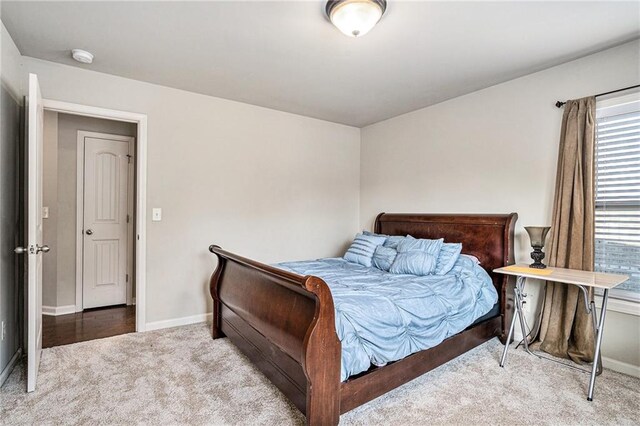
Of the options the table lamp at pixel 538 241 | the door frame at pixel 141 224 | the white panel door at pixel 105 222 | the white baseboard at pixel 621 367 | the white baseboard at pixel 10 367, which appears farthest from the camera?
the white panel door at pixel 105 222

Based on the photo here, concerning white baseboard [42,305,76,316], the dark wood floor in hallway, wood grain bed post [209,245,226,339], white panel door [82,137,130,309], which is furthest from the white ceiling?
white baseboard [42,305,76,316]

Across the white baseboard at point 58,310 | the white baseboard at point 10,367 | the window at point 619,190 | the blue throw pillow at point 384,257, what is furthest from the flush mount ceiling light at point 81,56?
the window at point 619,190

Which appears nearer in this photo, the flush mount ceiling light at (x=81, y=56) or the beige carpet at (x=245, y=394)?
the beige carpet at (x=245, y=394)

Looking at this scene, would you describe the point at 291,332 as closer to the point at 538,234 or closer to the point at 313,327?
the point at 313,327

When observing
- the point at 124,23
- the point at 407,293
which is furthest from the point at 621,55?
the point at 124,23

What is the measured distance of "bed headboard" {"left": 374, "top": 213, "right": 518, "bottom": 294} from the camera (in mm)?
3051

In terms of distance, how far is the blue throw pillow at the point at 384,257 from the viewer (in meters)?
3.29

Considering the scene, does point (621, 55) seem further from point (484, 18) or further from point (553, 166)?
point (484, 18)

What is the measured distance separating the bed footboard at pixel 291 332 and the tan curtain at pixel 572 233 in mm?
2097

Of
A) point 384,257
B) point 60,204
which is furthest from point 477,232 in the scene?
point 60,204

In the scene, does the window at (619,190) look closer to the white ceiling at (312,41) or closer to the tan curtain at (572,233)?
the tan curtain at (572,233)

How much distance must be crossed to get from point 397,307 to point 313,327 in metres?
0.76

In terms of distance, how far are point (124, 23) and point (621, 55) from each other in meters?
3.69

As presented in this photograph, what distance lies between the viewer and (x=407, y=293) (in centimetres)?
237
